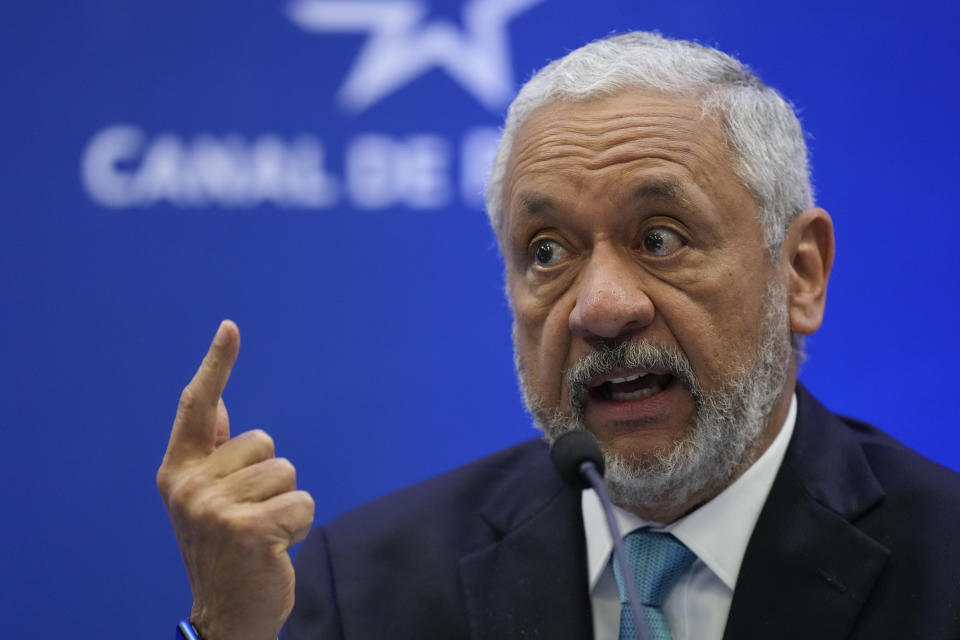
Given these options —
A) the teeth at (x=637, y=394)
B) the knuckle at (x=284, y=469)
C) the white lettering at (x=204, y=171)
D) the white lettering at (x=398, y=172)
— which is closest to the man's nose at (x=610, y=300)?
the teeth at (x=637, y=394)

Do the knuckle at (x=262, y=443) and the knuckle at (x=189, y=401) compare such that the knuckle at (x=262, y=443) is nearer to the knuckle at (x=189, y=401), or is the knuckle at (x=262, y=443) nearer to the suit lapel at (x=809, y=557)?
the knuckle at (x=189, y=401)

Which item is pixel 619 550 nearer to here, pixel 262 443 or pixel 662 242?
pixel 262 443

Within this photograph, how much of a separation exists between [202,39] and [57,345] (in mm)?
822

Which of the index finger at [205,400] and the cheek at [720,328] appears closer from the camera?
the index finger at [205,400]

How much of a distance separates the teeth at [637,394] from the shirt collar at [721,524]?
0.65 feet

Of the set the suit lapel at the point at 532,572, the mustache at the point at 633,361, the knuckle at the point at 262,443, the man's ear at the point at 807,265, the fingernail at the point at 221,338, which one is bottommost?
the suit lapel at the point at 532,572

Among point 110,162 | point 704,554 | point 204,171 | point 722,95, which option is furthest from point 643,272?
point 110,162

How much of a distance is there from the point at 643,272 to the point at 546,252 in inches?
7.2

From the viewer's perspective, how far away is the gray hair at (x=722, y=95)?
185cm

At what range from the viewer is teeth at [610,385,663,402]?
5.74ft

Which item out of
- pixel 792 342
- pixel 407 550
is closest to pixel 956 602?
pixel 792 342

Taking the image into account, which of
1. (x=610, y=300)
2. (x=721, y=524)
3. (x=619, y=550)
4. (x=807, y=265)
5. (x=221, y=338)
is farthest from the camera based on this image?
(x=807, y=265)

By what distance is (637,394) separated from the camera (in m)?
1.75

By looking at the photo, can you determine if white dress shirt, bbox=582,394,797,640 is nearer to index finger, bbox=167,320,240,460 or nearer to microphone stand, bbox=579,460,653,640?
microphone stand, bbox=579,460,653,640
